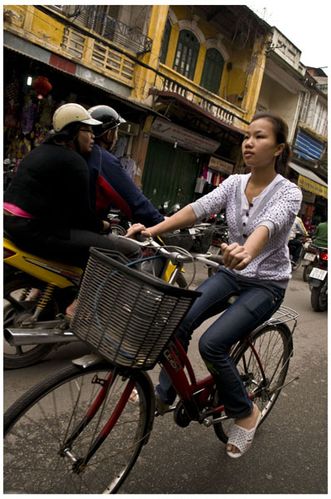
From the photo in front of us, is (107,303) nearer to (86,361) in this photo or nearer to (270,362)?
(86,361)

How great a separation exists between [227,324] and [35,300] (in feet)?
4.92

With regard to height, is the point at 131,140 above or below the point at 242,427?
above

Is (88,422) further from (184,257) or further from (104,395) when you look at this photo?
(184,257)

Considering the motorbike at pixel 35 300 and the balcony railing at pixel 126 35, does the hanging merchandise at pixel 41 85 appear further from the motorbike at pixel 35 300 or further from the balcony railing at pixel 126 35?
the motorbike at pixel 35 300

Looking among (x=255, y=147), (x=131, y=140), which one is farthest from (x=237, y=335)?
(x=131, y=140)

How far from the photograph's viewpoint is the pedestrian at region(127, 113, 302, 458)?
6.03 ft

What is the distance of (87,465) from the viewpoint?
62.5 inches

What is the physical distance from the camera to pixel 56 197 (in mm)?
2510

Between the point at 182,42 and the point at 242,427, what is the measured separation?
11.4 meters

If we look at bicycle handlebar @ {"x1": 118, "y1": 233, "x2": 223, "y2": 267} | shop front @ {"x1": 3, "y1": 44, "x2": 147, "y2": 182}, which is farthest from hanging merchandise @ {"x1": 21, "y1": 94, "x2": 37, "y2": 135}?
bicycle handlebar @ {"x1": 118, "y1": 233, "x2": 223, "y2": 267}

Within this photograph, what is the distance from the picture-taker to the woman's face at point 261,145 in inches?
75.7

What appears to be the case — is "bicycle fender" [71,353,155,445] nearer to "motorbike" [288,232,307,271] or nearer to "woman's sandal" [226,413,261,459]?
"woman's sandal" [226,413,261,459]

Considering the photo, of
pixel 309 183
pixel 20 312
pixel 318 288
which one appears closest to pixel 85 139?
pixel 20 312

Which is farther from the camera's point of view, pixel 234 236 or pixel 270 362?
pixel 270 362
